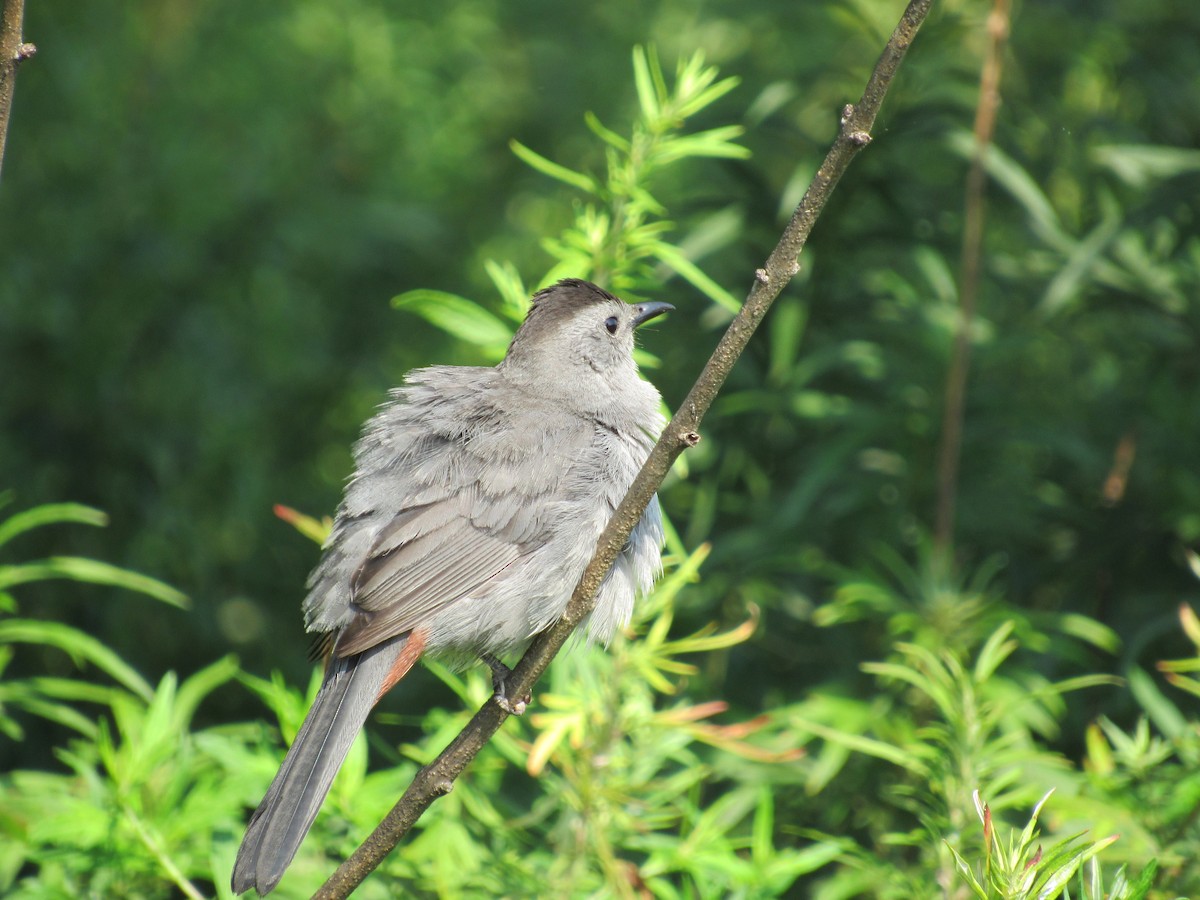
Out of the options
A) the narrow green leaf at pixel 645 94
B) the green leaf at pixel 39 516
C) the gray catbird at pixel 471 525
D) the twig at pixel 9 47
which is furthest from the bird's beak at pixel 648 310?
the twig at pixel 9 47

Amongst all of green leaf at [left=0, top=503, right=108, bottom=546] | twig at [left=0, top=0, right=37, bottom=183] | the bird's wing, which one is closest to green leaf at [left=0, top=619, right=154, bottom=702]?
green leaf at [left=0, top=503, right=108, bottom=546]

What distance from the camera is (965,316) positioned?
4016 mm

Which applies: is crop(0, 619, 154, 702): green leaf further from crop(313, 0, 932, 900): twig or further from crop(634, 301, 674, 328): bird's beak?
crop(634, 301, 674, 328): bird's beak

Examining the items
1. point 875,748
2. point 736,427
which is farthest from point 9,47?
point 736,427

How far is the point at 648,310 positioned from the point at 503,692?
5.27 ft

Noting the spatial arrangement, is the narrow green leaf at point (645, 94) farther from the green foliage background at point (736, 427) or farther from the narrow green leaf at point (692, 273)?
the narrow green leaf at point (692, 273)

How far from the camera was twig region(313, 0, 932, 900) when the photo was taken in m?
2.33

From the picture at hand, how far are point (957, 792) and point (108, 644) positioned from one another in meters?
3.26

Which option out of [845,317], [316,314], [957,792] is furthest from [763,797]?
[316,314]

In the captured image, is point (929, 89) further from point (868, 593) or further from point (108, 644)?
point (108, 644)

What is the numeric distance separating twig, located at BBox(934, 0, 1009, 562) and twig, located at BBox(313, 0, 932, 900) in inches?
65.1

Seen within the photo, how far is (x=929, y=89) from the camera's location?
14.9 feet

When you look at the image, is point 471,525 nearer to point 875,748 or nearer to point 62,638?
point 62,638

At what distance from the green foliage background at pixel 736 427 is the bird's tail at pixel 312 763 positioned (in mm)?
318
